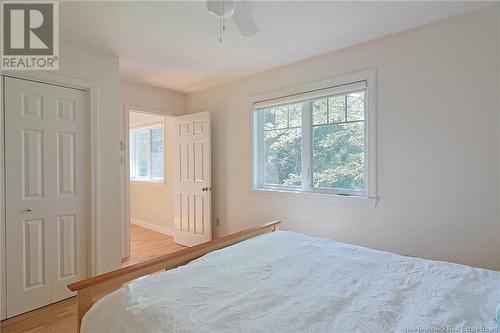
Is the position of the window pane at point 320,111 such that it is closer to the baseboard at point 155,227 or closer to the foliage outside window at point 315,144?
the foliage outside window at point 315,144

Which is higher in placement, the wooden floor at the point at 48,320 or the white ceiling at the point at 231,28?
the white ceiling at the point at 231,28

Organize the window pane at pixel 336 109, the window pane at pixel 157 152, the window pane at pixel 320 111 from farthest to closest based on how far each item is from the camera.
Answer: the window pane at pixel 157 152
the window pane at pixel 320 111
the window pane at pixel 336 109

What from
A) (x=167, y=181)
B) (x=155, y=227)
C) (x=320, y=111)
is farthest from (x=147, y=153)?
(x=320, y=111)

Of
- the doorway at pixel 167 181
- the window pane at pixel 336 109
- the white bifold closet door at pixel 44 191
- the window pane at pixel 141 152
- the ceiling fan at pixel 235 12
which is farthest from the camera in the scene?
the window pane at pixel 141 152

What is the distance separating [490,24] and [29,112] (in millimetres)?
3699

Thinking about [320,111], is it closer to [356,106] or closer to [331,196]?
[356,106]

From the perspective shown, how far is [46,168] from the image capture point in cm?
241

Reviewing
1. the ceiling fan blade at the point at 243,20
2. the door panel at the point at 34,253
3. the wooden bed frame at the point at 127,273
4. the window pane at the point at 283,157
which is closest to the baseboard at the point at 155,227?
the window pane at the point at 283,157

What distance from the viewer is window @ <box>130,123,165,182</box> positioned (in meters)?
5.08

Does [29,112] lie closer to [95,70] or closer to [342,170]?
[95,70]

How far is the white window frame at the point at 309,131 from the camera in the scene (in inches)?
100

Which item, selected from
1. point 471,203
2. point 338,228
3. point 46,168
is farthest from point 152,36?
A: point 471,203

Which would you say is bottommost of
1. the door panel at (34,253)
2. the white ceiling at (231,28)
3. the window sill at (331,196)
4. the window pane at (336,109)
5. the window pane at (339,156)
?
the door panel at (34,253)

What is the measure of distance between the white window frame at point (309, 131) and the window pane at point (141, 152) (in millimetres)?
2794
